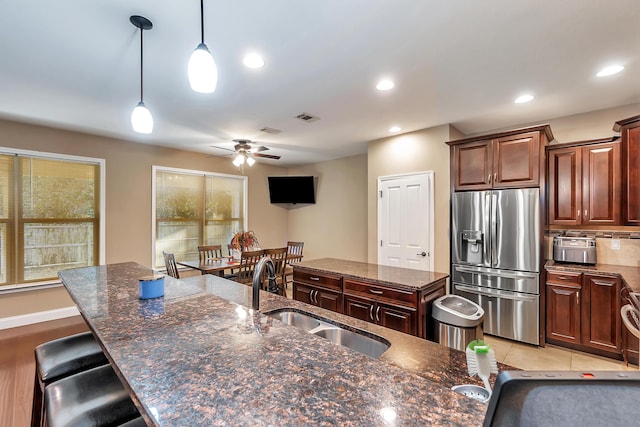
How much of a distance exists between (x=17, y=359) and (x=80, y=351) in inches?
88.6

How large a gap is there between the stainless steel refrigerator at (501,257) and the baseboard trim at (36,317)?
532cm

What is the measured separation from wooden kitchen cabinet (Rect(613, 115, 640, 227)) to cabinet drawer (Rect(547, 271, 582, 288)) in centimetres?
67

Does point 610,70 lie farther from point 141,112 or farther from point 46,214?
point 46,214

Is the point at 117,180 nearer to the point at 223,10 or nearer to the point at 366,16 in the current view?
the point at 223,10

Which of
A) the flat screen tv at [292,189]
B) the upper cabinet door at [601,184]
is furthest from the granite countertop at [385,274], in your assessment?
the flat screen tv at [292,189]

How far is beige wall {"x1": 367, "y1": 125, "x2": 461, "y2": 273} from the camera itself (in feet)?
12.7

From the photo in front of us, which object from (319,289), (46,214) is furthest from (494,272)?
(46,214)

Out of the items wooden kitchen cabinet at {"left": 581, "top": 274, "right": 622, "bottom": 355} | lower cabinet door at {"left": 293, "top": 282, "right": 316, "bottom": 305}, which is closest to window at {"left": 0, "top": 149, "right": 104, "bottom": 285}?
lower cabinet door at {"left": 293, "top": 282, "right": 316, "bottom": 305}

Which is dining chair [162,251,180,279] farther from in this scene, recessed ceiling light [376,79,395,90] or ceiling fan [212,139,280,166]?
recessed ceiling light [376,79,395,90]

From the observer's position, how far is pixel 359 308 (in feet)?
8.57

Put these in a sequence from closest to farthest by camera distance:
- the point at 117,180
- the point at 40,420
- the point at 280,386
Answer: the point at 280,386
the point at 40,420
the point at 117,180

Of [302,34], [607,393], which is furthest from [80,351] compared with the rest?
[302,34]

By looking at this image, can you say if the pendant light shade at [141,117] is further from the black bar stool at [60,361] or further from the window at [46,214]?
the window at [46,214]

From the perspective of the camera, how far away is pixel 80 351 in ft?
5.36
